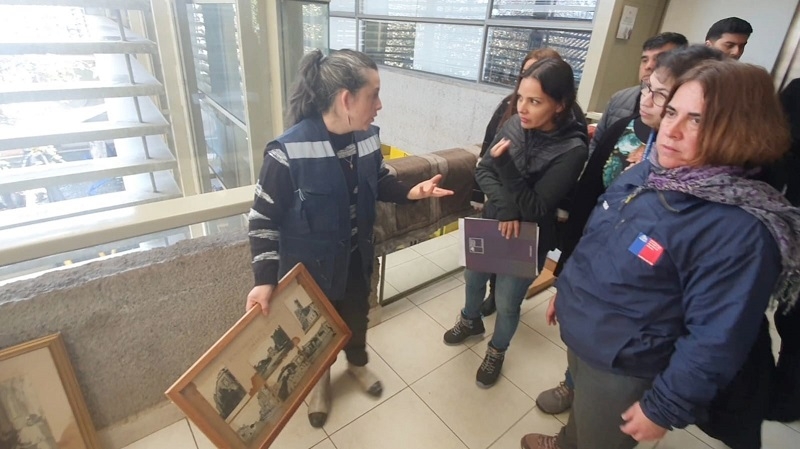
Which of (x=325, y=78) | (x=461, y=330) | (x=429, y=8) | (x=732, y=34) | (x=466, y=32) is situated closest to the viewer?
(x=325, y=78)

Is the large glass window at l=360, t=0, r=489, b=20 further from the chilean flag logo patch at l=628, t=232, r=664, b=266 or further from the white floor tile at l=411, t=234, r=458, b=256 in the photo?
the chilean flag logo patch at l=628, t=232, r=664, b=266

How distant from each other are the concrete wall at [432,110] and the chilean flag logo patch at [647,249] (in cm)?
302

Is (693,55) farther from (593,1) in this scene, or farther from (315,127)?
(593,1)

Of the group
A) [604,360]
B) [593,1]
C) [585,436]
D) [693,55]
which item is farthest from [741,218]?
[593,1]

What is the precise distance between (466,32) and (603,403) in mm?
3747

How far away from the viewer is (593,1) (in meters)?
2.85

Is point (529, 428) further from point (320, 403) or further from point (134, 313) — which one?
point (134, 313)

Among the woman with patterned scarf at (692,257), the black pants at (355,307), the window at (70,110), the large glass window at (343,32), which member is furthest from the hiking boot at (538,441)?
the large glass window at (343,32)

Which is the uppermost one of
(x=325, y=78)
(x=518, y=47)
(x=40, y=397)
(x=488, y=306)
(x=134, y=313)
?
(x=518, y=47)

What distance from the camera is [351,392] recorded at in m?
1.73

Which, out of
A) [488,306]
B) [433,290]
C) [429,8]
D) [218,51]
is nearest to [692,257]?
[488,306]

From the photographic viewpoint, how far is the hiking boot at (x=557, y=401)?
1.68m

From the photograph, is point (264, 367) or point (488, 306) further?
point (488, 306)

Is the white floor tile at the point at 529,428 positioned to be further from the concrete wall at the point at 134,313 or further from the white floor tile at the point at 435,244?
the white floor tile at the point at 435,244
